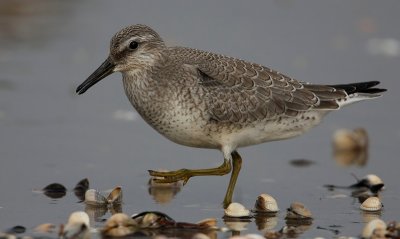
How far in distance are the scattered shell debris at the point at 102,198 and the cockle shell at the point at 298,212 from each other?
1761 millimetres

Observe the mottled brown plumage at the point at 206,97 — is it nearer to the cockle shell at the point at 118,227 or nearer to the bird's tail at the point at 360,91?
the bird's tail at the point at 360,91

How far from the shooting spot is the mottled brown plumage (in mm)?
11047

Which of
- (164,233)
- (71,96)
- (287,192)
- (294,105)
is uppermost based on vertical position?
(71,96)

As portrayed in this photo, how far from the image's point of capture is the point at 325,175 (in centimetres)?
1255

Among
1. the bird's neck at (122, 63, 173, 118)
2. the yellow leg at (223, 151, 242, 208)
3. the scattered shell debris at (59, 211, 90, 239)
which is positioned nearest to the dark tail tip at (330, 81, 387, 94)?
the yellow leg at (223, 151, 242, 208)

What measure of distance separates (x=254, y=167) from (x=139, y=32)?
242cm

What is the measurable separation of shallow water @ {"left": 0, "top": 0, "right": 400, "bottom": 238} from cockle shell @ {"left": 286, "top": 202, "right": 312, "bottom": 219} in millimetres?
133

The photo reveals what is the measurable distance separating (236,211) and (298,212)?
0.61 metres

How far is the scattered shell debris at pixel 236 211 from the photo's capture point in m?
10.6

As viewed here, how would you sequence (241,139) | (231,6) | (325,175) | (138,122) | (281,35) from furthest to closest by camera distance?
(231,6), (281,35), (138,122), (325,175), (241,139)

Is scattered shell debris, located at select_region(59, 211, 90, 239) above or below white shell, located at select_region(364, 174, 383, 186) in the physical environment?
below

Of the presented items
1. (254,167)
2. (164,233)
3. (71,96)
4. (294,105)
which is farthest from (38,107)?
(164,233)

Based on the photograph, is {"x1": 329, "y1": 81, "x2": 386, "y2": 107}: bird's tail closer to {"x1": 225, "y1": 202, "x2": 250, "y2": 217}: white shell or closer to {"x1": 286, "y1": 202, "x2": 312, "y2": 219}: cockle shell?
{"x1": 286, "y1": 202, "x2": 312, "y2": 219}: cockle shell

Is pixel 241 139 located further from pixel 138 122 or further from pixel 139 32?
pixel 138 122
